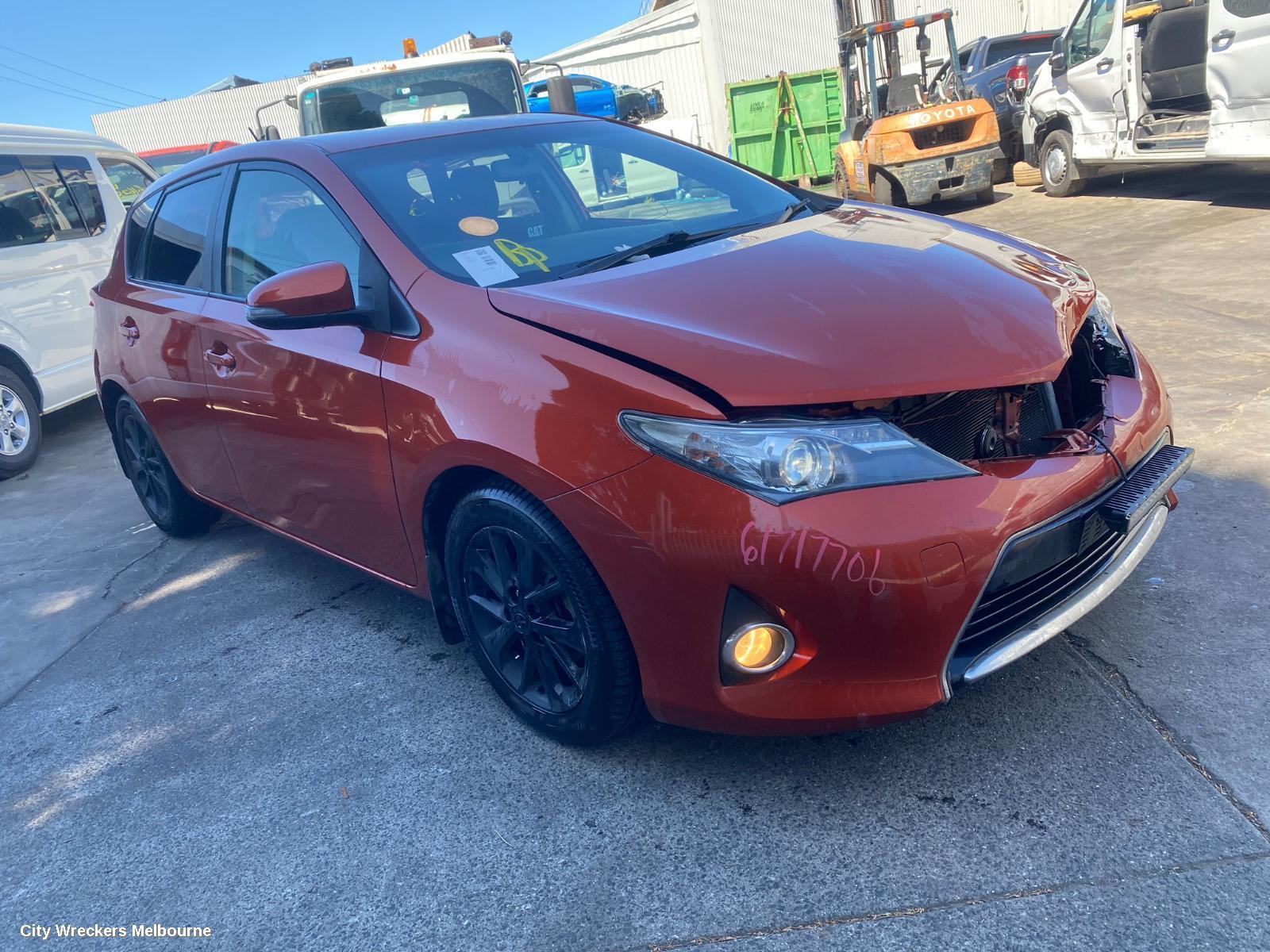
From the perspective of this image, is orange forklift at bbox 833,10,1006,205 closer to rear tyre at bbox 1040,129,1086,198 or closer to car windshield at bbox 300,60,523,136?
rear tyre at bbox 1040,129,1086,198

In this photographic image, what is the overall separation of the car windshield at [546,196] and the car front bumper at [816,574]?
90 cm

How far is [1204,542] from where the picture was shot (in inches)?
128

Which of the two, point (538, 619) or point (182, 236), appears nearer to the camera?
point (538, 619)

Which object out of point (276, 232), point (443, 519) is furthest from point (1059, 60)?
point (443, 519)

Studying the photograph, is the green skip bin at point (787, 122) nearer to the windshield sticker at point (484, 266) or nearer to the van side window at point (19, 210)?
the van side window at point (19, 210)

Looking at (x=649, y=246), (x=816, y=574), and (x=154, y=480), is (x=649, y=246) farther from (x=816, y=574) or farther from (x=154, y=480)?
(x=154, y=480)

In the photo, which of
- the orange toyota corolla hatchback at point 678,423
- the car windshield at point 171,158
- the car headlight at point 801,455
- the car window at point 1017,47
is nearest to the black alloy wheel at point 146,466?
the orange toyota corolla hatchback at point 678,423

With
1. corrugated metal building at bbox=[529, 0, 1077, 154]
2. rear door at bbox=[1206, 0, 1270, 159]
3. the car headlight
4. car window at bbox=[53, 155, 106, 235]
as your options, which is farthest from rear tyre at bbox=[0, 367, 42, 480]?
corrugated metal building at bbox=[529, 0, 1077, 154]

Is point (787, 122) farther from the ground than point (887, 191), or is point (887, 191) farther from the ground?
point (787, 122)

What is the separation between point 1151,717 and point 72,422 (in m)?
8.19

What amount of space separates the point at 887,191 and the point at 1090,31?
240 centimetres

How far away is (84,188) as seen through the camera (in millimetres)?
7578

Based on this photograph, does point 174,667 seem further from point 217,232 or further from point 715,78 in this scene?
point 715,78

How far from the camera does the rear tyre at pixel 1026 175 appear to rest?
12.0 m
